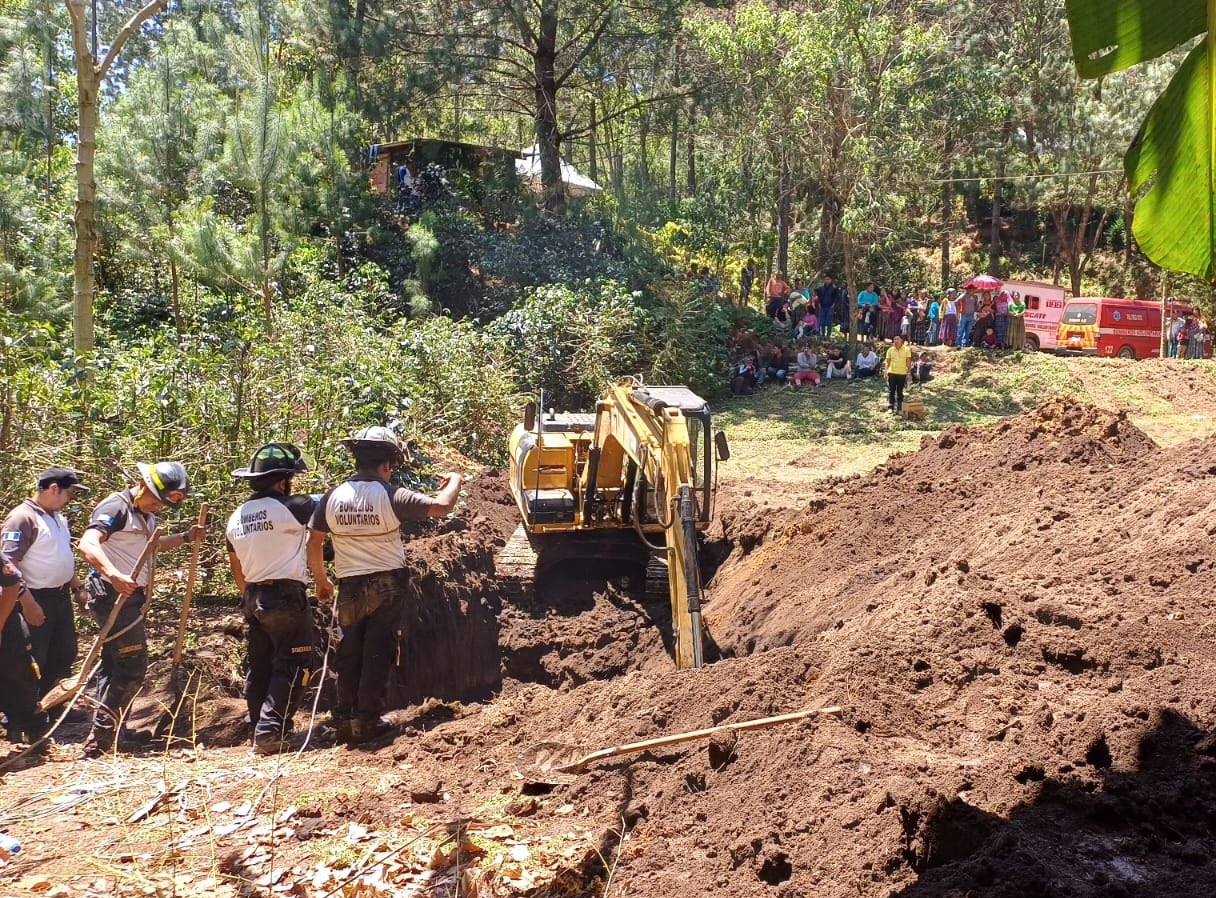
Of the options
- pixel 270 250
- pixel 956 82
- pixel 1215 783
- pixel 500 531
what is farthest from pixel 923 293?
pixel 1215 783

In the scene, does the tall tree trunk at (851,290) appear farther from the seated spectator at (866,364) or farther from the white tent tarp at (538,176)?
the white tent tarp at (538,176)

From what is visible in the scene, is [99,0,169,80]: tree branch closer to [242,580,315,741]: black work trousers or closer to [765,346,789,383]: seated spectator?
[242,580,315,741]: black work trousers

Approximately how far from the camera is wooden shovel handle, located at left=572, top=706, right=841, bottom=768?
5.33m

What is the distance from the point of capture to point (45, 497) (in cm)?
717

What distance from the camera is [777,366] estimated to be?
23844mm

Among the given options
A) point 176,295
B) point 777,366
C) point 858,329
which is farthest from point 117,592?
point 858,329

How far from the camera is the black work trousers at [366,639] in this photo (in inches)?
281

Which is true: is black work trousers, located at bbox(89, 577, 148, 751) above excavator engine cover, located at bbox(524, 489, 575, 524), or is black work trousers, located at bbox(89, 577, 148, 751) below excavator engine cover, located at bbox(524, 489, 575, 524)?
below

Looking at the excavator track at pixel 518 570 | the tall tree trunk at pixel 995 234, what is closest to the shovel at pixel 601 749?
the excavator track at pixel 518 570

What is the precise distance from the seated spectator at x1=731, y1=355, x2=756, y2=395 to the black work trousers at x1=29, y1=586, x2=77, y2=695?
16.7 meters

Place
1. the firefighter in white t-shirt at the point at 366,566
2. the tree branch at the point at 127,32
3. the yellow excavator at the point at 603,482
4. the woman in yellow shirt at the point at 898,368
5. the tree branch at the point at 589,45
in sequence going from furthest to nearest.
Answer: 1. the tree branch at the point at 589,45
2. the woman in yellow shirt at the point at 898,368
3. the tree branch at the point at 127,32
4. the yellow excavator at the point at 603,482
5. the firefighter in white t-shirt at the point at 366,566

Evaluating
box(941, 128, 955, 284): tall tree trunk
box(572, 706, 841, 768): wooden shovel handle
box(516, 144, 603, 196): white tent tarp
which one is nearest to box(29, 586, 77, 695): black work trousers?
box(572, 706, 841, 768): wooden shovel handle

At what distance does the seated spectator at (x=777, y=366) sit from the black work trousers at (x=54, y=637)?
703 inches

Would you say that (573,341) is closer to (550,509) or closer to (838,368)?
(838,368)
